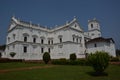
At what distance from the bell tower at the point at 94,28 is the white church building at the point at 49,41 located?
14707mm

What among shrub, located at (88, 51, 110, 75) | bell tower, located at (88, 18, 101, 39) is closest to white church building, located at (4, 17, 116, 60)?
bell tower, located at (88, 18, 101, 39)

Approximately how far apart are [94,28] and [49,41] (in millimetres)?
25763

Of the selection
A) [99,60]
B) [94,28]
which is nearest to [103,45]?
[94,28]

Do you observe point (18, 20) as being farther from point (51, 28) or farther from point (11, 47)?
point (51, 28)

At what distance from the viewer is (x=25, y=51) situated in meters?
43.1

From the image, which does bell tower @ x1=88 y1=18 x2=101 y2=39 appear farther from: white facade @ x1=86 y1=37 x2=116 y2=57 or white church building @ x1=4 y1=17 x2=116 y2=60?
white facade @ x1=86 y1=37 x2=116 y2=57

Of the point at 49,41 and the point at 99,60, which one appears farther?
the point at 49,41

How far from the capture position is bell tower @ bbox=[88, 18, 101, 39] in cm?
6525

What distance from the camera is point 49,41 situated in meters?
51.9

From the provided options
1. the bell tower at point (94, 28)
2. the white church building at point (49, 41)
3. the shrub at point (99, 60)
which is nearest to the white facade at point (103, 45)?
the white church building at point (49, 41)

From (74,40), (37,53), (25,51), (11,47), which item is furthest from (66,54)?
(11,47)

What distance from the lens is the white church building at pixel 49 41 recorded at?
42969 mm

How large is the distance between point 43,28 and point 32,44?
8690 millimetres

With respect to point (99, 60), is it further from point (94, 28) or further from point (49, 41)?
point (94, 28)
